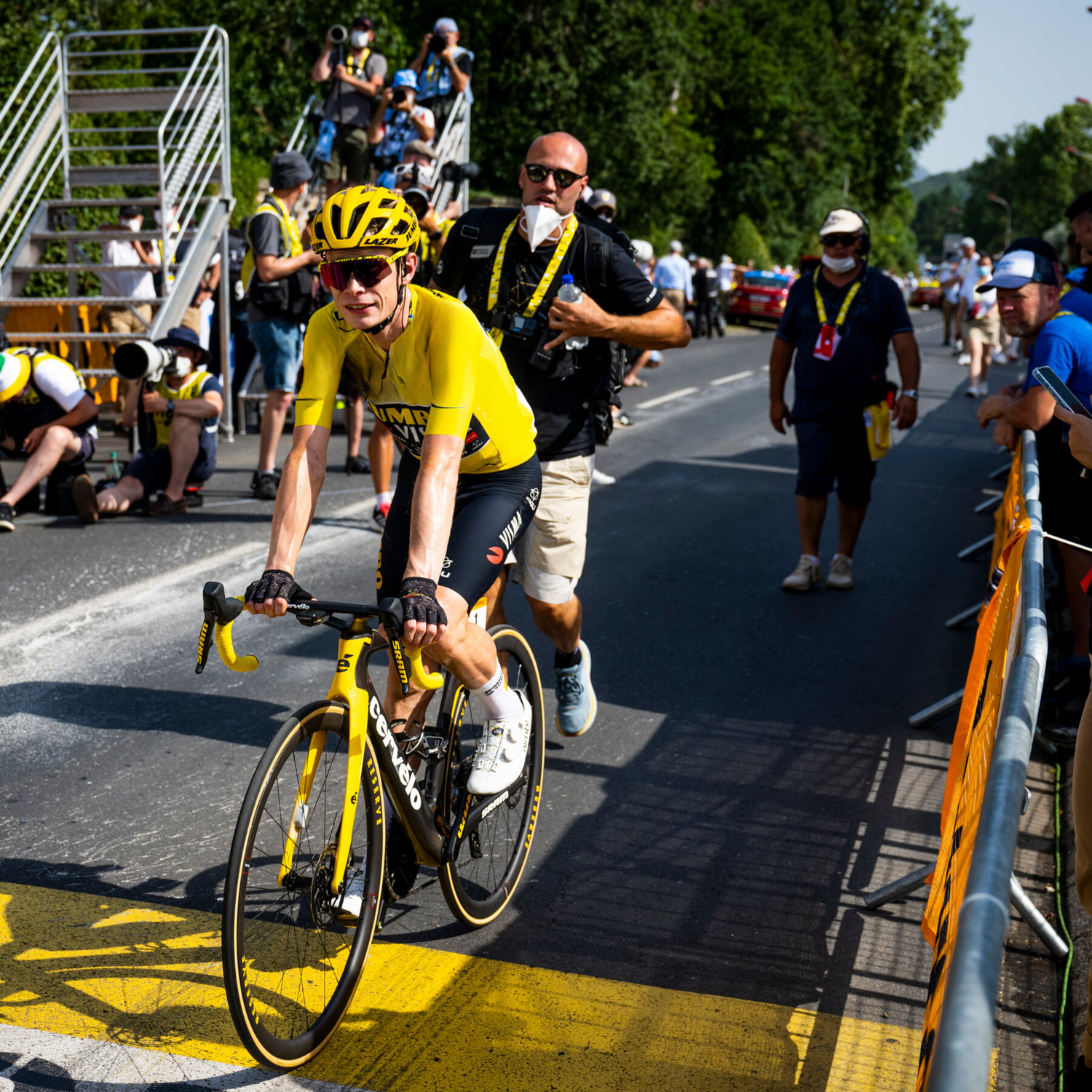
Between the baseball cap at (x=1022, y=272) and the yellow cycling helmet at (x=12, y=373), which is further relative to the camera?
the yellow cycling helmet at (x=12, y=373)

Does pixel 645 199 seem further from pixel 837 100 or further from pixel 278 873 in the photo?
pixel 278 873

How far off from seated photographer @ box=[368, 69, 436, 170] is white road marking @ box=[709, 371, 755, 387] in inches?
234

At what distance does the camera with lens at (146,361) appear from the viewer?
883cm

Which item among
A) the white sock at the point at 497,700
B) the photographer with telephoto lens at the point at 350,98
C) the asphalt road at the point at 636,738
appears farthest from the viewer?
the photographer with telephoto lens at the point at 350,98

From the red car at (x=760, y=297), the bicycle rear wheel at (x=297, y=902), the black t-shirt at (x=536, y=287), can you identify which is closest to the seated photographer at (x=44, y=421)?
the black t-shirt at (x=536, y=287)

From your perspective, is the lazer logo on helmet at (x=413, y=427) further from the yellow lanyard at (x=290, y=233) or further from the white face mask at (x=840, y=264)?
the yellow lanyard at (x=290, y=233)

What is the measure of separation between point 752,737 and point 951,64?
81.4 m

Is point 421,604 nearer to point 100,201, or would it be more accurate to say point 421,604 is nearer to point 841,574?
point 841,574

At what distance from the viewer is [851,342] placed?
7480 mm

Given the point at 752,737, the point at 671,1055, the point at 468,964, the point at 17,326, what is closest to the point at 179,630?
the point at 752,737

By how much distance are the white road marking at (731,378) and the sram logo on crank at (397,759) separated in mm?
15815

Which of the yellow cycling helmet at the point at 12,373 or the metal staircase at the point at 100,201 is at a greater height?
the metal staircase at the point at 100,201

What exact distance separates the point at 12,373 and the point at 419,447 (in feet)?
18.9

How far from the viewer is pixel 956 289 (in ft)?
90.5
